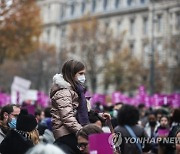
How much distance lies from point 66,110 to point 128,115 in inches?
54.9

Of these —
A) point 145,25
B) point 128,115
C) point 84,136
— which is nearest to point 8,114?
point 128,115

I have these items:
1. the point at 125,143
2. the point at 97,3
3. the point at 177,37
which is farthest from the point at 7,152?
the point at 97,3

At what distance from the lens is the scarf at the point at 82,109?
7020 millimetres

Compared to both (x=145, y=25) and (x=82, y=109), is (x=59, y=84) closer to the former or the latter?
(x=82, y=109)

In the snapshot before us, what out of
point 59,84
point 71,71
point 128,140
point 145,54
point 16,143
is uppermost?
point 145,54

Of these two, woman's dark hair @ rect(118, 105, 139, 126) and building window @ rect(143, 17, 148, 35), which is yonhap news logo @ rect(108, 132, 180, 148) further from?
building window @ rect(143, 17, 148, 35)

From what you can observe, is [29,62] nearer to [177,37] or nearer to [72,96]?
[177,37]

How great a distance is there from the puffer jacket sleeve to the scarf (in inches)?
5.1

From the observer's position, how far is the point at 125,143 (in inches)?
309

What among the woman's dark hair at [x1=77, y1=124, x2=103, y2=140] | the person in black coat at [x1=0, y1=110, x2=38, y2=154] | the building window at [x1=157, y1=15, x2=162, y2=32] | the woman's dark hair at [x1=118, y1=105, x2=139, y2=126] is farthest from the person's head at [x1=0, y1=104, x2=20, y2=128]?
the building window at [x1=157, y1=15, x2=162, y2=32]

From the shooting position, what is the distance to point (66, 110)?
22.5ft

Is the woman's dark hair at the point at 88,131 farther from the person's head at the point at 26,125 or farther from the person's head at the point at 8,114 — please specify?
the person's head at the point at 8,114

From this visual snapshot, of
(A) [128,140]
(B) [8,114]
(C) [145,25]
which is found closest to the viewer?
(A) [128,140]

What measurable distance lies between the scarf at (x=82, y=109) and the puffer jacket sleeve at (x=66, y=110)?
0.43 feet
